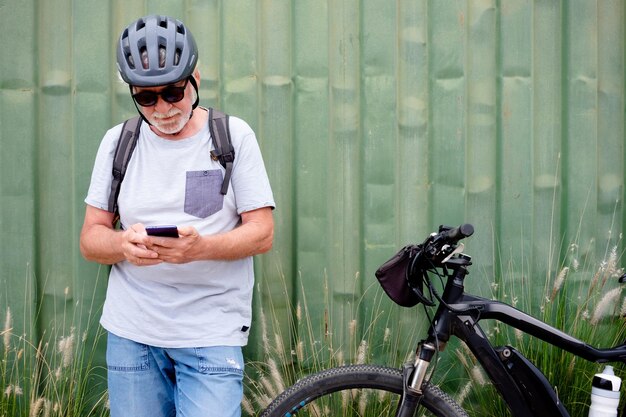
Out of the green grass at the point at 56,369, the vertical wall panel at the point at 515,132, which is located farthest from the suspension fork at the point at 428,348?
the green grass at the point at 56,369

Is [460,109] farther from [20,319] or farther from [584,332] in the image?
[20,319]

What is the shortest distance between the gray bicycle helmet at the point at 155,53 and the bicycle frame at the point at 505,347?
134cm

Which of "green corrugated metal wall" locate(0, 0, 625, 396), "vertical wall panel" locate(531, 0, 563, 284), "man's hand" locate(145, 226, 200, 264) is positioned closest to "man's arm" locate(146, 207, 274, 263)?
"man's hand" locate(145, 226, 200, 264)

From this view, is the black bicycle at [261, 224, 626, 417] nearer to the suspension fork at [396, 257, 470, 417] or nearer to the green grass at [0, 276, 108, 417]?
the suspension fork at [396, 257, 470, 417]

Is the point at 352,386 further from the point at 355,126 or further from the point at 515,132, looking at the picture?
the point at 515,132

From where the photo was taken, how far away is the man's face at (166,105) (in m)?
2.80

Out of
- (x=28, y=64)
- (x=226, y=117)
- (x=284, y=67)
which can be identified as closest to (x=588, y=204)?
(x=284, y=67)

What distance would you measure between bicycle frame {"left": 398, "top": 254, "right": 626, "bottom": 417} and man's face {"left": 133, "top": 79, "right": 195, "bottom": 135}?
1.24 meters

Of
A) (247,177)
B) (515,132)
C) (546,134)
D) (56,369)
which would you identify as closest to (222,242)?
(247,177)

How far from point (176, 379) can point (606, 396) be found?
1831mm

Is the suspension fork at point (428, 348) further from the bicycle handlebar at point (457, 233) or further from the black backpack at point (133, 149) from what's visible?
the black backpack at point (133, 149)

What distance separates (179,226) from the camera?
109 inches

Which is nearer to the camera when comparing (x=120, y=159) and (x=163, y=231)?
(x=163, y=231)

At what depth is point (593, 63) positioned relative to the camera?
13.2 ft
